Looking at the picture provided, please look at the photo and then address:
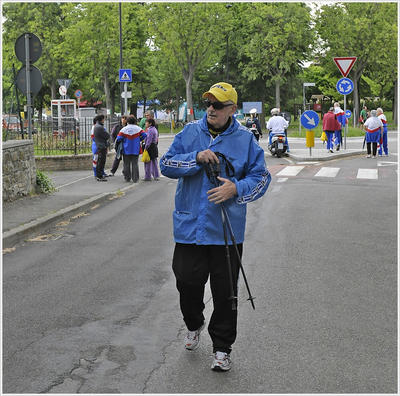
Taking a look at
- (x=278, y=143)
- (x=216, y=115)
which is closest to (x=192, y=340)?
(x=216, y=115)

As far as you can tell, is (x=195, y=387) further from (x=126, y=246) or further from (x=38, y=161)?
(x=38, y=161)

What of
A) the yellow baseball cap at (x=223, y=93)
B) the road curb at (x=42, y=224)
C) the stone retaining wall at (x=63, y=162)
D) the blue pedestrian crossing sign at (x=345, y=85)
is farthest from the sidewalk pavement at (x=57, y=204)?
the blue pedestrian crossing sign at (x=345, y=85)

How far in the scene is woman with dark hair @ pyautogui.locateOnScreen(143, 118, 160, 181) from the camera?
697 inches

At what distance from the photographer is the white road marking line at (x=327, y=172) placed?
59.7 ft

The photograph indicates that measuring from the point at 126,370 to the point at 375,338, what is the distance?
1.91m

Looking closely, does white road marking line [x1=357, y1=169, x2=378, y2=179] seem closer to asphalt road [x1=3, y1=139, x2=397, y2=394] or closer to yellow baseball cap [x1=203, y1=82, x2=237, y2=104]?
asphalt road [x1=3, y1=139, x2=397, y2=394]

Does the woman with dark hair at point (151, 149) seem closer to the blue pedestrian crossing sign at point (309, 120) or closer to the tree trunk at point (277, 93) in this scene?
the blue pedestrian crossing sign at point (309, 120)

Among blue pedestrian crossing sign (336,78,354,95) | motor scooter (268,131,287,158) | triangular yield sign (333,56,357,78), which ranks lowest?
motor scooter (268,131,287,158)

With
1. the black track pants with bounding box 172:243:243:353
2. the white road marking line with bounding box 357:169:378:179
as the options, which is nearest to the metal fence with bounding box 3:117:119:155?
the white road marking line with bounding box 357:169:378:179

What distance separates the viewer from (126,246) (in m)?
8.99

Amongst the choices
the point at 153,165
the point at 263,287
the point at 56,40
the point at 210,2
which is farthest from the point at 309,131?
the point at 56,40

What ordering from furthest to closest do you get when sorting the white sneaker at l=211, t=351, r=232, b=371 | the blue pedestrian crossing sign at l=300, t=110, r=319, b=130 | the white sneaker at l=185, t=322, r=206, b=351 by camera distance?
the blue pedestrian crossing sign at l=300, t=110, r=319, b=130, the white sneaker at l=185, t=322, r=206, b=351, the white sneaker at l=211, t=351, r=232, b=371

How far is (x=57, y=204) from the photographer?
41.1 ft

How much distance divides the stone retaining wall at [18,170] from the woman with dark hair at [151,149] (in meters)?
4.42
